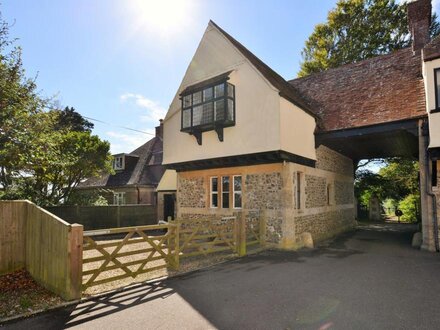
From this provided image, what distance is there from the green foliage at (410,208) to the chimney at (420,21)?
1430cm

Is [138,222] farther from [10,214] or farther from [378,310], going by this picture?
[378,310]

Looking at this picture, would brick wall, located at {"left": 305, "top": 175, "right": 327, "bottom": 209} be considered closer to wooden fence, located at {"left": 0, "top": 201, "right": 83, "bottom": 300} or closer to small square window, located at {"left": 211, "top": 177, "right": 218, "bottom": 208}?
small square window, located at {"left": 211, "top": 177, "right": 218, "bottom": 208}

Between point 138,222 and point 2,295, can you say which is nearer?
point 2,295

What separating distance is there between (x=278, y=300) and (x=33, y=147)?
7.31m

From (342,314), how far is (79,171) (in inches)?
706

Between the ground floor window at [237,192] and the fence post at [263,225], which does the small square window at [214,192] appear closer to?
the ground floor window at [237,192]

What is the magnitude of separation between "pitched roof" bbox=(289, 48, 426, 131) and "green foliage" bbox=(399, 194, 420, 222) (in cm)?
1429

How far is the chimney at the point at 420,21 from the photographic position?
14.2 meters

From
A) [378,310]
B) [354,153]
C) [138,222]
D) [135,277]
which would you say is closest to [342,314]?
[378,310]

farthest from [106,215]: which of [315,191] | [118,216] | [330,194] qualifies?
[330,194]

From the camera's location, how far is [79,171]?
61.2 feet

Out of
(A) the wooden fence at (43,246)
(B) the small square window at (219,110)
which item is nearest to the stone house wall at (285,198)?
(B) the small square window at (219,110)

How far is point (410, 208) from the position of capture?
25484 millimetres

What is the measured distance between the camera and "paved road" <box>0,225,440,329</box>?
4754 mm
